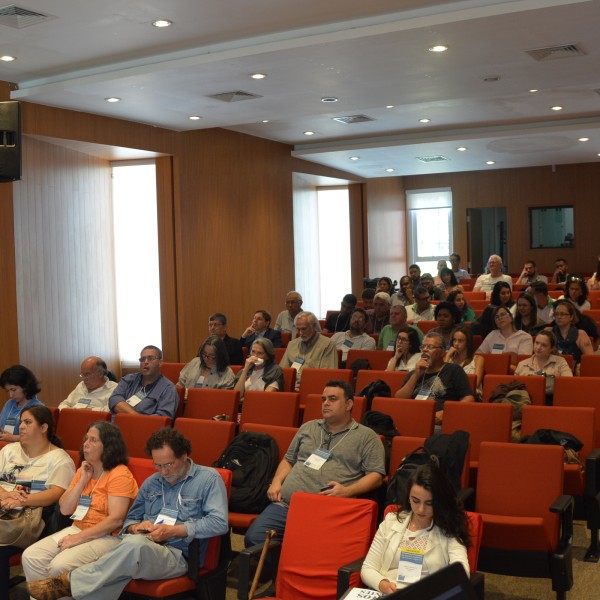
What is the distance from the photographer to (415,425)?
5395 millimetres

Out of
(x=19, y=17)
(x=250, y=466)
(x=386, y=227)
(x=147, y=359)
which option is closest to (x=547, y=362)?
(x=250, y=466)

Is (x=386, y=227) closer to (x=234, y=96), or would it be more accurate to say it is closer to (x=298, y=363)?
(x=234, y=96)

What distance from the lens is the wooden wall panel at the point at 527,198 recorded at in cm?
1823

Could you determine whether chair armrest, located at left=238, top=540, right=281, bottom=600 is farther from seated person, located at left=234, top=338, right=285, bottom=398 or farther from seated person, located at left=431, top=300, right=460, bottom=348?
seated person, located at left=431, top=300, right=460, bottom=348

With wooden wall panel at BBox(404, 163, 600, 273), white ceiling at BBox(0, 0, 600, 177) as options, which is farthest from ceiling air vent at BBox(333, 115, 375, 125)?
wooden wall panel at BBox(404, 163, 600, 273)

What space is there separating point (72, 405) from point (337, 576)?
12.0ft

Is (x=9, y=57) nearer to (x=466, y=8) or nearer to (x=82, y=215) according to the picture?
(x=82, y=215)

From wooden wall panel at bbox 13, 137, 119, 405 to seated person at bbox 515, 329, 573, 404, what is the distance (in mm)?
5233

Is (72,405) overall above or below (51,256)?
below

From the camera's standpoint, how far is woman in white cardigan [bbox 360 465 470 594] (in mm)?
3400

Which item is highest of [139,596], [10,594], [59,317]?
[59,317]

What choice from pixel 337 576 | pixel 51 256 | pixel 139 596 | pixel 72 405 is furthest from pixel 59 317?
pixel 337 576

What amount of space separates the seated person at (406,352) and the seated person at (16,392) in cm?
275

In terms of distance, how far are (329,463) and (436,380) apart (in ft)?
5.61
